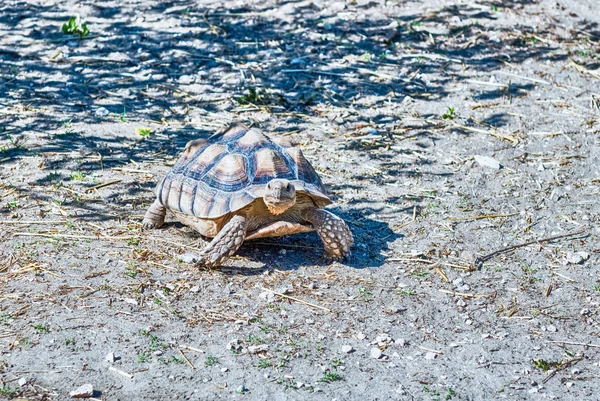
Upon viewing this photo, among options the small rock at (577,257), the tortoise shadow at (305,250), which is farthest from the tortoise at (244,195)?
the small rock at (577,257)

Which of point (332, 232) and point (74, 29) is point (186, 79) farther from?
point (332, 232)

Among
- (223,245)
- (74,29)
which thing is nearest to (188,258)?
(223,245)

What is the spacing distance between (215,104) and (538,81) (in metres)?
3.59

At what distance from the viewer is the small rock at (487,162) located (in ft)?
24.0

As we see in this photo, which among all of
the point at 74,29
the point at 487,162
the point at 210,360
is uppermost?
the point at 74,29

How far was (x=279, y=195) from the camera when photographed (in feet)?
17.0

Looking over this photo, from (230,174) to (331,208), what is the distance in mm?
1265

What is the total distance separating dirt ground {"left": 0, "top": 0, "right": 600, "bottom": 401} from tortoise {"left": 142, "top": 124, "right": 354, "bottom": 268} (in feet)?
0.74

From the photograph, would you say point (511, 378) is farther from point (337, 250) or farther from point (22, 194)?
point (22, 194)

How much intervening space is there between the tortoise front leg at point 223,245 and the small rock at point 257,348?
90 centimetres

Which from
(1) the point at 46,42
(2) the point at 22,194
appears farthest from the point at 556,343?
(1) the point at 46,42

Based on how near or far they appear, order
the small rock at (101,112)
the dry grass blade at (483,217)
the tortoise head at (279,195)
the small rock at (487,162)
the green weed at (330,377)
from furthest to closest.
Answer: the small rock at (101,112) < the small rock at (487,162) < the dry grass blade at (483,217) < the tortoise head at (279,195) < the green weed at (330,377)

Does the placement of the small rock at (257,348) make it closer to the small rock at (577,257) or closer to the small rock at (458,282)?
the small rock at (458,282)

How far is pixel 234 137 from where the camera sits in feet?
19.0
